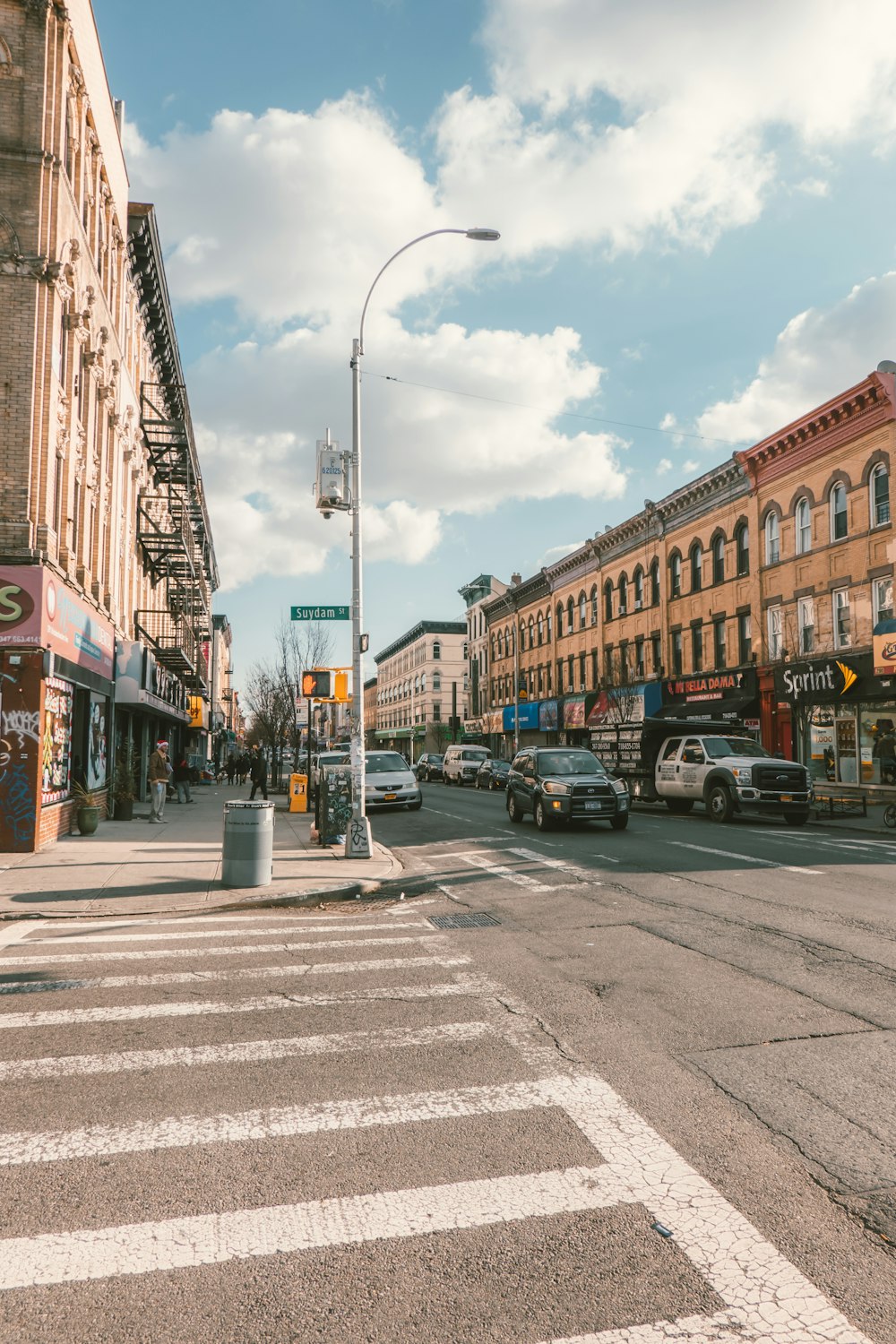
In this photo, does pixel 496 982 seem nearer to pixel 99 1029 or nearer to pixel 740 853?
pixel 99 1029

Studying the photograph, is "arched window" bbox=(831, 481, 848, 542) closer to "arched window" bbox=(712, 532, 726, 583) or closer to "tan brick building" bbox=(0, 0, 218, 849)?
"arched window" bbox=(712, 532, 726, 583)

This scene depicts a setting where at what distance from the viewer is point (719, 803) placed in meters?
21.5

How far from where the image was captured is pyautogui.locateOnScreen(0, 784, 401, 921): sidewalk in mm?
11219

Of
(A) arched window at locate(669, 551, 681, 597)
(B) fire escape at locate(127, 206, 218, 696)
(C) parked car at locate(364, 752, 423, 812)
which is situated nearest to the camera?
(C) parked car at locate(364, 752, 423, 812)

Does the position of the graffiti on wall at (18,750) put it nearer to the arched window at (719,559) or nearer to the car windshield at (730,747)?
the car windshield at (730,747)

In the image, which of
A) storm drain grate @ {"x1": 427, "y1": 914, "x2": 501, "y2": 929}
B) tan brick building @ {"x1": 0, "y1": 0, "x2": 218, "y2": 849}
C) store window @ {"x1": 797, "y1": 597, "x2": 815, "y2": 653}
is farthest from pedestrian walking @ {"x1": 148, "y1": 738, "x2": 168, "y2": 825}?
store window @ {"x1": 797, "y1": 597, "x2": 815, "y2": 653}

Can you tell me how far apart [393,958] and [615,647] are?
39.4 meters

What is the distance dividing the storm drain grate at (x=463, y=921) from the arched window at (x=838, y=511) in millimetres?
22915

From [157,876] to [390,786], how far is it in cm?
1298

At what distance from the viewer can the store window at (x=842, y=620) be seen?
28516 mm

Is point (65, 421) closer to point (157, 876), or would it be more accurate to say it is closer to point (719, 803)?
point (157, 876)

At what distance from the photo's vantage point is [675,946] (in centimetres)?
848

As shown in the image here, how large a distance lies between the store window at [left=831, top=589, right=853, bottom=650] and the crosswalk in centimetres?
2517

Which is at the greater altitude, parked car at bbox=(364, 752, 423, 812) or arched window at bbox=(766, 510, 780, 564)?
arched window at bbox=(766, 510, 780, 564)
